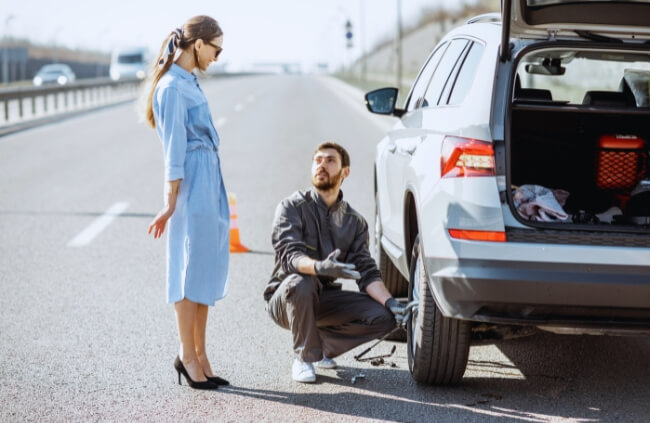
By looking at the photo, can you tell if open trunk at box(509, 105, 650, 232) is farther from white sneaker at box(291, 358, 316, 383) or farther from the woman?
the woman

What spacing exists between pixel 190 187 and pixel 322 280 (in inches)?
36.8

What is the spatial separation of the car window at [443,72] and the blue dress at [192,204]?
1423 millimetres

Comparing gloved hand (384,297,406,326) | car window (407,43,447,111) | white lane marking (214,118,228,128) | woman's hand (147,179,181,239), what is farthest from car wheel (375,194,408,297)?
white lane marking (214,118,228,128)

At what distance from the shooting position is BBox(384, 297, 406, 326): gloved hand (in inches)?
191

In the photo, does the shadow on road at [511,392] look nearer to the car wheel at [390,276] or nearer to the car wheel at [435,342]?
the car wheel at [435,342]

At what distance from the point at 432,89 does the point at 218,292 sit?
1.86m

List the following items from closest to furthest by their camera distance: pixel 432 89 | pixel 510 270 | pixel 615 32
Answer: pixel 510 270 → pixel 615 32 → pixel 432 89

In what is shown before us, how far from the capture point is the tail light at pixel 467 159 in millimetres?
4141

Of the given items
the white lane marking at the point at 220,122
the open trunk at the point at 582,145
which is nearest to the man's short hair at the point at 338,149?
the open trunk at the point at 582,145

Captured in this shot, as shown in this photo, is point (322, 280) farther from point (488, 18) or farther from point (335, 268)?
point (488, 18)

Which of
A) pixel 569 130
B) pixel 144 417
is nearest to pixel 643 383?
pixel 569 130

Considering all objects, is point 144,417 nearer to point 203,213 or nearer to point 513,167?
point 203,213

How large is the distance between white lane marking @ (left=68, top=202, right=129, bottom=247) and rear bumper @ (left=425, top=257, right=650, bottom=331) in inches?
225

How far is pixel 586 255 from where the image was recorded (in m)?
4.02
